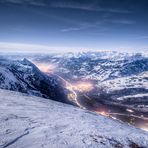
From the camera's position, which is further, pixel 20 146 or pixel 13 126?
pixel 13 126

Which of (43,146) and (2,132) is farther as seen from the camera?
(2,132)

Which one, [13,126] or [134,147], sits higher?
[13,126]

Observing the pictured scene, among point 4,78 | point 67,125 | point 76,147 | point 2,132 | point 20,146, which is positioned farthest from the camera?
point 4,78

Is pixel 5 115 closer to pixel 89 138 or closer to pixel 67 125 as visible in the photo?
pixel 67 125

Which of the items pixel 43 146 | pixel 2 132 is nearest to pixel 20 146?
pixel 43 146

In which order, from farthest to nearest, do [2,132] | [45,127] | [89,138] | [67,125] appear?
1. [67,125]
2. [45,127]
3. [89,138]
4. [2,132]

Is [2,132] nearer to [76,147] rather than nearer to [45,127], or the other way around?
[45,127]

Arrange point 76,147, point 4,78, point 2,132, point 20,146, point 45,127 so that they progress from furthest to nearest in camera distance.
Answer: point 4,78, point 45,127, point 2,132, point 76,147, point 20,146

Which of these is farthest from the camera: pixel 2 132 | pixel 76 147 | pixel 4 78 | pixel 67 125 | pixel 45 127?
pixel 4 78

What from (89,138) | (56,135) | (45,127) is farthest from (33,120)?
(89,138)
